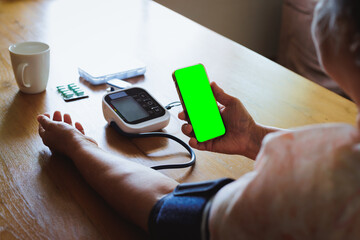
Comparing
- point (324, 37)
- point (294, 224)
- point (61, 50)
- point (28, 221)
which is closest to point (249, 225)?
point (294, 224)

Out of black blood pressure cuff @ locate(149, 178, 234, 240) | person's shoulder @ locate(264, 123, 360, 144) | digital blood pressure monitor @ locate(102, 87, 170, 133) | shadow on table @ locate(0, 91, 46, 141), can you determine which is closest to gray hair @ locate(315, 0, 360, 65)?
person's shoulder @ locate(264, 123, 360, 144)

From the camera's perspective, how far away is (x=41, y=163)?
85 centimetres

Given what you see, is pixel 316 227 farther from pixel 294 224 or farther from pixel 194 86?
pixel 194 86

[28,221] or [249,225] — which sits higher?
[249,225]

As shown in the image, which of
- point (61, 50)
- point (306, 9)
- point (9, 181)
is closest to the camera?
point (9, 181)

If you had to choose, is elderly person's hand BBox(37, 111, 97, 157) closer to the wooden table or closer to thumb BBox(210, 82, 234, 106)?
the wooden table

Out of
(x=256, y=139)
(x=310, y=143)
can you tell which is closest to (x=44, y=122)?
(x=256, y=139)

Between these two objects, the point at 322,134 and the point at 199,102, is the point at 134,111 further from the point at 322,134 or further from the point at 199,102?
the point at 322,134

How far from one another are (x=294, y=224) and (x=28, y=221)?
431 mm

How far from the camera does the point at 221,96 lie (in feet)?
3.21

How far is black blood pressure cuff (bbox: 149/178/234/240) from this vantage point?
614 millimetres

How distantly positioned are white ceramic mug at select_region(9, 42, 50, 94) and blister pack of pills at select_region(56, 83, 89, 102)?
0.05 meters

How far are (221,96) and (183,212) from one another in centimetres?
40

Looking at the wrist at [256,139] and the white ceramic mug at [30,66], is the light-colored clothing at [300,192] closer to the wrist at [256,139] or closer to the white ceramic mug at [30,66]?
the wrist at [256,139]
